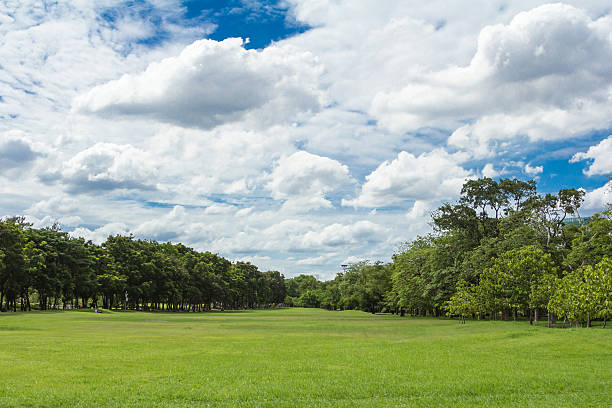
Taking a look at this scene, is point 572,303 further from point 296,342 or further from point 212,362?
point 212,362

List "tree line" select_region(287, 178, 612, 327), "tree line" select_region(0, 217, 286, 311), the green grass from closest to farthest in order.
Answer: the green grass < "tree line" select_region(287, 178, 612, 327) < "tree line" select_region(0, 217, 286, 311)

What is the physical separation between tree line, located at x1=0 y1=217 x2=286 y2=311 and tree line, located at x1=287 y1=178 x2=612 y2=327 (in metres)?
52.0

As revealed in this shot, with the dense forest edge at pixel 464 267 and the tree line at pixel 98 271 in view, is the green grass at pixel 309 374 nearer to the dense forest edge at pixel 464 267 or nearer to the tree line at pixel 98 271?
the dense forest edge at pixel 464 267

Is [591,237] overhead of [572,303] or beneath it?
overhead

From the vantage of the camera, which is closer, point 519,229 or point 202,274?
point 519,229

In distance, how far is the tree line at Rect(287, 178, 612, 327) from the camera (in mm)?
38000

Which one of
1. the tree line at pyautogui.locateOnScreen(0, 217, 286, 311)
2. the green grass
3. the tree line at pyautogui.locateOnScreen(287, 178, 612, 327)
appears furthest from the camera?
the tree line at pyautogui.locateOnScreen(0, 217, 286, 311)

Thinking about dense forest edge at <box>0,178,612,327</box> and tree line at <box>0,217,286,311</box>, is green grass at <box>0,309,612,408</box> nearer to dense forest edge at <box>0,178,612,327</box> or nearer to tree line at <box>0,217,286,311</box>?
dense forest edge at <box>0,178,612,327</box>

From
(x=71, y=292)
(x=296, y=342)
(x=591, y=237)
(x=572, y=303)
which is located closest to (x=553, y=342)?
(x=572, y=303)

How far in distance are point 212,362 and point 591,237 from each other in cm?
4911

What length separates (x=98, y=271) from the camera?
304 feet

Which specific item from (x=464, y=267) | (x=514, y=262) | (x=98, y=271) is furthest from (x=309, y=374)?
(x=98, y=271)

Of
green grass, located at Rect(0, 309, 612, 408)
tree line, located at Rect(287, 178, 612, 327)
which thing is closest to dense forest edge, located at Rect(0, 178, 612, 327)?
tree line, located at Rect(287, 178, 612, 327)

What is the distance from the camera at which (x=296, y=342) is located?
33031 millimetres
